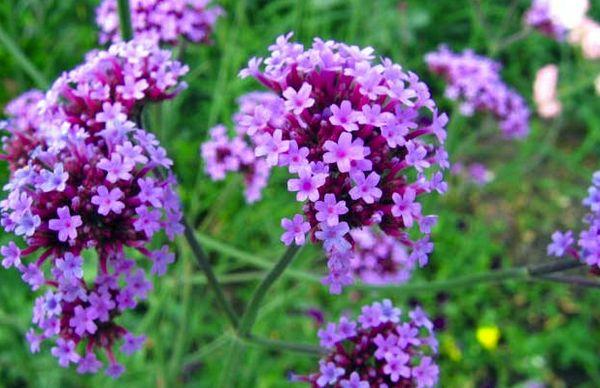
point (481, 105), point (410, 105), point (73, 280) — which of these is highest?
point (410, 105)

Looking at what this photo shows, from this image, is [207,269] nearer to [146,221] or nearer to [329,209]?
[146,221]

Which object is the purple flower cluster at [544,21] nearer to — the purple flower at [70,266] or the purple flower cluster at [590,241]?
the purple flower cluster at [590,241]

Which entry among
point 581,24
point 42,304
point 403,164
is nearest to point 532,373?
point 581,24

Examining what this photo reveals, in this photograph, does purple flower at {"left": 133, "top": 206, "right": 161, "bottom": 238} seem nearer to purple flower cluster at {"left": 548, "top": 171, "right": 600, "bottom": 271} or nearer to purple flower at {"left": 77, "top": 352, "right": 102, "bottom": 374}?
purple flower at {"left": 77, "top": 352, "right": 102, "bottom": 374}

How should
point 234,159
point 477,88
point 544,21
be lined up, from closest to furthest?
1. point 234,159
2. point 477,88
3. point 544,21

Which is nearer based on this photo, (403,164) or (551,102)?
(403,164)

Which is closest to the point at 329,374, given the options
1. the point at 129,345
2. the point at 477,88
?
the point at 129,345

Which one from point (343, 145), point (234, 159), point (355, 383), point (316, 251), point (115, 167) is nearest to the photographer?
point (343, 145)

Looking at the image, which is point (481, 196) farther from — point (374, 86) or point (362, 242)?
point (374, 86)
